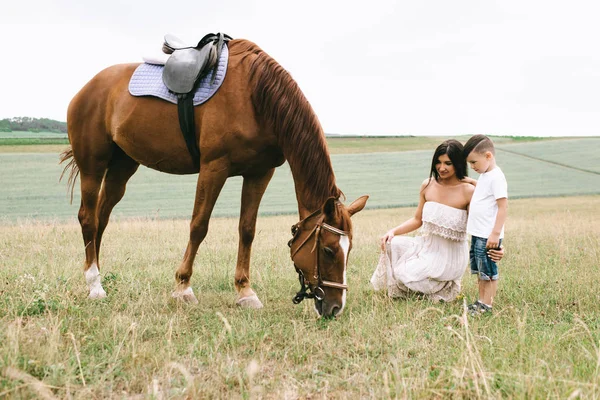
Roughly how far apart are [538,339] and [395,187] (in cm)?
2016

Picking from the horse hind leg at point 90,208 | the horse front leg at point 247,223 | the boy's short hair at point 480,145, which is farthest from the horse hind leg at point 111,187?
the boy's short hair at point 480,145

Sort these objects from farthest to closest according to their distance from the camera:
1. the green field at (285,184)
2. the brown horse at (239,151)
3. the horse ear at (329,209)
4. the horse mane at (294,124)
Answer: the green field at (285,184)
the horse mane at (294,124)
the brown horse at (239,151)
the horse ear at (329,209)

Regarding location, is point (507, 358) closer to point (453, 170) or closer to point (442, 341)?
point (442, 341)

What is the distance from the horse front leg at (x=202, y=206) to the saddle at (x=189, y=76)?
14.9 inches

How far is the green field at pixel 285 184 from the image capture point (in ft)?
56.4

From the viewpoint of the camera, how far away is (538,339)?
354cm

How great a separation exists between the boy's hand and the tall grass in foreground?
2.04ft

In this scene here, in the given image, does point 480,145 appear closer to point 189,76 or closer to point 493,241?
point 493,241

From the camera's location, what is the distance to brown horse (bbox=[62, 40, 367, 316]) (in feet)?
13.2

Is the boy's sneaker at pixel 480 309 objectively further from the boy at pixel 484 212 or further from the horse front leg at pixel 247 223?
the horse front leg at pixel 247 223

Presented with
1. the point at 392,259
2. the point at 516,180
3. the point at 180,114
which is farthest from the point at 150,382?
the point at 516,180

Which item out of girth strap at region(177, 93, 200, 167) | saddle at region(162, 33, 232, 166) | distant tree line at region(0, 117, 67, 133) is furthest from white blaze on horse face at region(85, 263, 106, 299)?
distant tree line at region(0, 117, 67, 133)

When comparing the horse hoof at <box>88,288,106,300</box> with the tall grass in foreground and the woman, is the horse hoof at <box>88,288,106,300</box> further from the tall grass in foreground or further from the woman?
the woman

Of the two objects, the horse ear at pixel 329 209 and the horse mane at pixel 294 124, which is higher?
the horse mane at pixel 294 124
